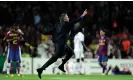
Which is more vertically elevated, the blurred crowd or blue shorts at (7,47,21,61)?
the blurred crowd

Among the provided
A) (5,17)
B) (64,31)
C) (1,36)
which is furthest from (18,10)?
(64,31)

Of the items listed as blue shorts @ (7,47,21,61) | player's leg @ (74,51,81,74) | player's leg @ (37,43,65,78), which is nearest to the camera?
player's leg @ (37,43,65,78)

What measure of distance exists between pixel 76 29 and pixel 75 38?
8.52 ft

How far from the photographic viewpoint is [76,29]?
32562 millimetres

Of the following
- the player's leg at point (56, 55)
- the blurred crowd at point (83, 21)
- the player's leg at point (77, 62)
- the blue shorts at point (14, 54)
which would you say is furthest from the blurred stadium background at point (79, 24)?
the player's leg at point (56, 55)

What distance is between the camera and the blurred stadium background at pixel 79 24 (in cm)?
3053

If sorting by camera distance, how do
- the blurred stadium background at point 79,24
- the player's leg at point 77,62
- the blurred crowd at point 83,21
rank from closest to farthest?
the player's leg at point 77,62
the blurred stadium background at point 79,24
the blurred crowd at point 83,21

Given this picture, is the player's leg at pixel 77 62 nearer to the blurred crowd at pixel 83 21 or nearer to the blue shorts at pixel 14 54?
the blurred crowd at pixel 83 21

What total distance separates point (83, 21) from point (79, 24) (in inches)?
55.1

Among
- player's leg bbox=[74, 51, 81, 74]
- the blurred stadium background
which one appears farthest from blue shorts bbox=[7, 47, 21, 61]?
player's leg bbox=[74, 51, 81, 74]

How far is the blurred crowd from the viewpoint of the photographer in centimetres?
3231

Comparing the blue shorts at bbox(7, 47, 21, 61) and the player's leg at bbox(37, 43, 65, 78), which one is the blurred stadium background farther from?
the player's leg at bbox(37, 43, 65, 78)

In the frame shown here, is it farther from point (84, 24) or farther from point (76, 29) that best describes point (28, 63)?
point (84, 24)

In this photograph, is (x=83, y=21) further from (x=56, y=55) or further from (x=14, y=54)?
(x=56, y=55)
